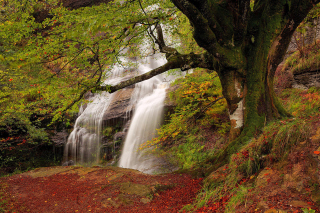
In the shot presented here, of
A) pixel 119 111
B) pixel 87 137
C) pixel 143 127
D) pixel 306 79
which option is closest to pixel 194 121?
pixel 306 79

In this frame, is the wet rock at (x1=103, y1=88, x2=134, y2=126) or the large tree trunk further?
Answer: the wet rock at (x1=103, y1=88, x2=134, y2=126)

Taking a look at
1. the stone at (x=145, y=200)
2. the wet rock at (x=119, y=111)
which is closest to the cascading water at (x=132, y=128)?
the wet rock at (x=119, y=111)

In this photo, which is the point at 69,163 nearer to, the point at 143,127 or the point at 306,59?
the point at 143,127

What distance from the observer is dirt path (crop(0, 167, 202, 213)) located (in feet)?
14.3

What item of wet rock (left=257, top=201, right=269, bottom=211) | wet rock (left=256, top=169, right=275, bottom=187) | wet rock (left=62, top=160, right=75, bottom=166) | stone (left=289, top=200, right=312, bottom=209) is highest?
stone (left=289, top=200, right=312, bottom=209)

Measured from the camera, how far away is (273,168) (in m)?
2.91

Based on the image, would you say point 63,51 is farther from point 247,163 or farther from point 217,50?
point 247,163

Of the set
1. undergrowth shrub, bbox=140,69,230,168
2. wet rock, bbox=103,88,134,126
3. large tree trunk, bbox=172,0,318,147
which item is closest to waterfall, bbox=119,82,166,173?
wet rock, bbox=103,88,134,126

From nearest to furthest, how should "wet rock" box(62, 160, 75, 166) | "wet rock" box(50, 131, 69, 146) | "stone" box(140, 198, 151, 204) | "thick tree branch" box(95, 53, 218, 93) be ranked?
"stone" box(140, 198, 151, 204) < "thick tree branch" box(95, 53, 218, 93) < "wet rock" box(62, 160, 75, 166) < "wet rock" box(50, 131, 69, 146)

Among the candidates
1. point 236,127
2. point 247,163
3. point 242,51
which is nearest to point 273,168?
point 247,163

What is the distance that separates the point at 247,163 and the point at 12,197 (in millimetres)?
6375

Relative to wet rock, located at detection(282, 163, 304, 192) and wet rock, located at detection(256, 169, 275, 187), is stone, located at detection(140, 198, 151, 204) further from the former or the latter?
wet rock, located at detection(282, 163, 304, 192)

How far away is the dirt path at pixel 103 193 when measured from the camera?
4.37 m

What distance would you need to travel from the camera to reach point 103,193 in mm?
5145
